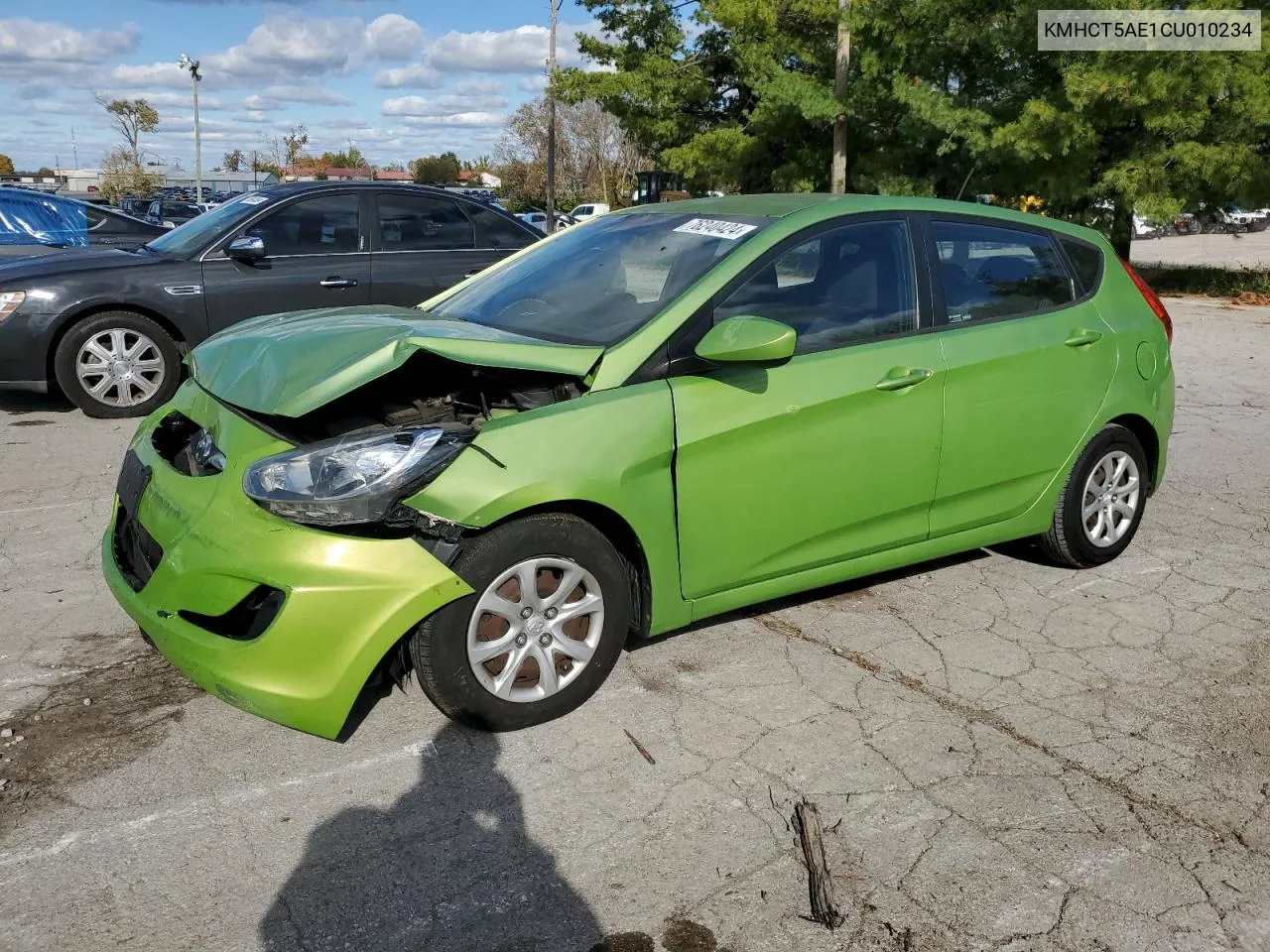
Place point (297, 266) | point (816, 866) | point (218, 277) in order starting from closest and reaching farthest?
point (816, 866), point (218, 277), point (297, 266)


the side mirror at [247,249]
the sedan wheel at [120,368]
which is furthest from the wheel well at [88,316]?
the side mirror at [247,249]

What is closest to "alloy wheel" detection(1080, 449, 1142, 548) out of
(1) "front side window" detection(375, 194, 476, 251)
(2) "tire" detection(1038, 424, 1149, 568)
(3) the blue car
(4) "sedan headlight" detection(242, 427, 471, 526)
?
(2) "tire" detection(1038, 424, 1149, 568)

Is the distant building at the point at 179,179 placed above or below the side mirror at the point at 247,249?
above

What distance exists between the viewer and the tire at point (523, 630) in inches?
124

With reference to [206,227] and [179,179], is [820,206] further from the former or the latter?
[179,179]

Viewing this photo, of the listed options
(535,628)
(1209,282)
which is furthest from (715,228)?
(1209,282)

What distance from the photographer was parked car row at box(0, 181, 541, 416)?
297 inches

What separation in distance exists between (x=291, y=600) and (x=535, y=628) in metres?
0.73

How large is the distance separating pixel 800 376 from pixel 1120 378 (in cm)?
182

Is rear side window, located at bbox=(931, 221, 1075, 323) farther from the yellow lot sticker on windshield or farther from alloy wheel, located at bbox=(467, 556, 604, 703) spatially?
alloy wheel, located at bbox=(467, 556, 604, 703)

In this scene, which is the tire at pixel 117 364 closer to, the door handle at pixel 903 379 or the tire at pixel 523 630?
the tire at pixel 523 630

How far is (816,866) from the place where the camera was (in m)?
2.76

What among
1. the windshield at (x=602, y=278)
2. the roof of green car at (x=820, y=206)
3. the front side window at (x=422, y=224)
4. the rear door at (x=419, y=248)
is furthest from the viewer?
the front side window at (x=422, y=224)

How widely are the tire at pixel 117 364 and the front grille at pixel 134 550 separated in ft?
14.9
